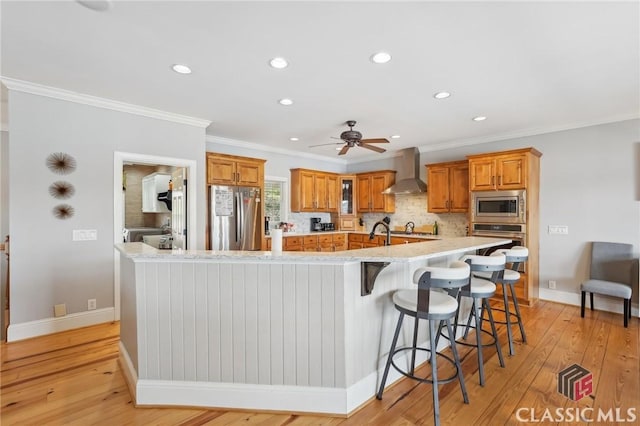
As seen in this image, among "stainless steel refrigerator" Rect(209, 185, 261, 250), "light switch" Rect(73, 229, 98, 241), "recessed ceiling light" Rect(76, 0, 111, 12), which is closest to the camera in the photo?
"recessed ceiling light" Rect(76, 0, 111, 12)

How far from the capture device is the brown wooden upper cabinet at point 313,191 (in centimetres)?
641

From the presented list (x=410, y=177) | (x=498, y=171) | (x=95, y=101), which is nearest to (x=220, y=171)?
(x=95, y=101)

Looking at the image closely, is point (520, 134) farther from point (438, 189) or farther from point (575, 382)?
point (575, 382)

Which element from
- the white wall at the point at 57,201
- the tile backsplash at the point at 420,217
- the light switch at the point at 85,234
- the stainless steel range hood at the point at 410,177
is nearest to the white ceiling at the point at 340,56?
the white wall at the point at 57,201

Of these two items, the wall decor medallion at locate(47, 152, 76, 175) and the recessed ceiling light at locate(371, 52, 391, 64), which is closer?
the recessed ceiling light at locate(371, 52, 391, 64)

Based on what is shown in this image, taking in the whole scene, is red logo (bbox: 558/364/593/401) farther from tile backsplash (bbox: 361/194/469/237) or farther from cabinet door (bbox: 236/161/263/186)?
cabinet door (bbox: 236/161/263/186)

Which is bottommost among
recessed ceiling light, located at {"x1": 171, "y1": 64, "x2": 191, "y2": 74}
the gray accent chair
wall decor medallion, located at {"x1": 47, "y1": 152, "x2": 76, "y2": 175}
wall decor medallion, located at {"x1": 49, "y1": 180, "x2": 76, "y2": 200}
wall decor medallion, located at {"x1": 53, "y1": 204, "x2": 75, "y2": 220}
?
the gray accent chair

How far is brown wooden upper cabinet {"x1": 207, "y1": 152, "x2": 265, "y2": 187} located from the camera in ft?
15.5

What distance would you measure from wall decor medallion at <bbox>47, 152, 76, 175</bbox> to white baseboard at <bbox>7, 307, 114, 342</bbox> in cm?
161

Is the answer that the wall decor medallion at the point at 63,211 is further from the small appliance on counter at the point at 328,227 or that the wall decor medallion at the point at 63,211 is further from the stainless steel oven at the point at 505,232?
the stainless steel oven at the point at 505,232

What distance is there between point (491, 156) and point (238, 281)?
14.4 ft

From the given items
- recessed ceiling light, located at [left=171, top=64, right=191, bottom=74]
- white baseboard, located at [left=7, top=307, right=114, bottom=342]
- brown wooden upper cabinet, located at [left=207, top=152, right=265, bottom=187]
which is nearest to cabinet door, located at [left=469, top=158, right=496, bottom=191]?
brown wooden upper cabinet, located at [left=207, top=152, right=265, bottom=187]

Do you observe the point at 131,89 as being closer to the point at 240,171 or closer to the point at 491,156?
the point at 240,171

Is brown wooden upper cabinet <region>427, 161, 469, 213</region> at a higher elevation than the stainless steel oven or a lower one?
higher
